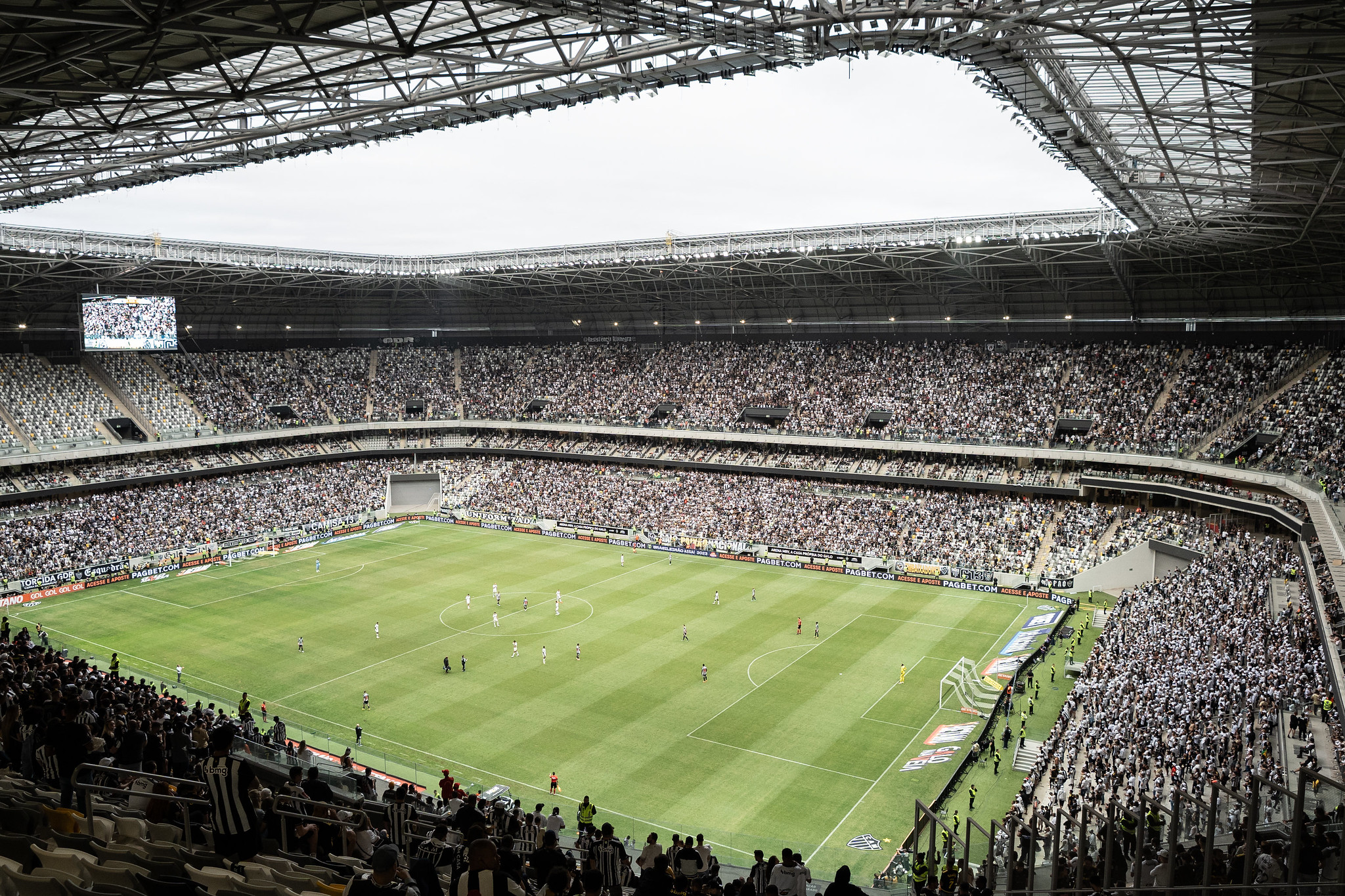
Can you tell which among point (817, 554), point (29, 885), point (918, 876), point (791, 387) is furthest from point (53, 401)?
point (29, 885)

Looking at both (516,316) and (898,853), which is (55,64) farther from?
(516,316)

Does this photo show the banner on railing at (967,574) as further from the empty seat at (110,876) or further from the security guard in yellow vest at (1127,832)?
the empty seat at (110,876)

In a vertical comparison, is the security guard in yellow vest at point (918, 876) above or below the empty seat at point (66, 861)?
below

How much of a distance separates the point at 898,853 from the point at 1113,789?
5457mm

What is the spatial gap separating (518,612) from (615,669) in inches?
362

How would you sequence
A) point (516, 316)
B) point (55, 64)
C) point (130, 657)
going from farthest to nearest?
point (516, 316)
point (130, 657)
point (55, 64)

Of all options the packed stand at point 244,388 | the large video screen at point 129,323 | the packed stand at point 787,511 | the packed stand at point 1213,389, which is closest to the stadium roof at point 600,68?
the packed stand at point 1213,389

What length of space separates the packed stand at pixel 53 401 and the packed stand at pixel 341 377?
16.7 meters

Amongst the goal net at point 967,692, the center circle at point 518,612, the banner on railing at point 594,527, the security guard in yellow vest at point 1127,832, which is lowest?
the goal net at point 967,692

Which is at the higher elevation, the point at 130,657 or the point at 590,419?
the point at 590,419

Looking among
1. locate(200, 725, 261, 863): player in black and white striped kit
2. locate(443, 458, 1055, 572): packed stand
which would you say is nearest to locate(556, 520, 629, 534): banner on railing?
locate(443, 458, 1055, 572): packed stand

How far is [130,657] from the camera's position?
37.8 m

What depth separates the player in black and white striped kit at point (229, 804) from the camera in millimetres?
8180

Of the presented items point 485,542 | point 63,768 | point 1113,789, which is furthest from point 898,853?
point 485,542
